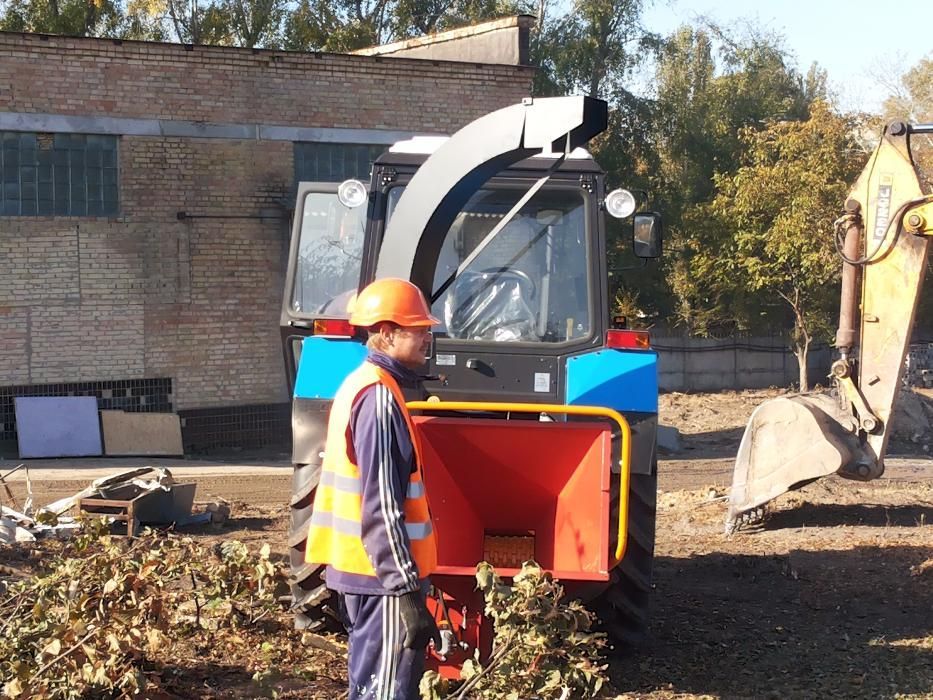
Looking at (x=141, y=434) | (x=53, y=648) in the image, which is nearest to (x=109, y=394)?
(x=141, y=434)

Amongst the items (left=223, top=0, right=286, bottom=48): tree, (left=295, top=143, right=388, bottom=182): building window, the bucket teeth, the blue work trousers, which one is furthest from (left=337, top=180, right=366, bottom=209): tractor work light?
(left=223, top=0, right=286, bottom=48): tree

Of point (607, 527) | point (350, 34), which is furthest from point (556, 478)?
point (350, 34)

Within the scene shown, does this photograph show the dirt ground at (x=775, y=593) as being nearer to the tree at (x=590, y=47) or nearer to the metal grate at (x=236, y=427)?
the metal grate at (x=236, y=427)

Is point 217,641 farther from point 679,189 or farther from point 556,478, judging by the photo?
point 679,189

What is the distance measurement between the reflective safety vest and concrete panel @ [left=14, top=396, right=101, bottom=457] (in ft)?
39.0

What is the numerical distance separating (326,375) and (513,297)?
3.69ft

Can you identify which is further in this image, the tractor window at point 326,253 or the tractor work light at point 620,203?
the tractor window at point 326,253

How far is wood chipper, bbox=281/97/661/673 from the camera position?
17.5 ft

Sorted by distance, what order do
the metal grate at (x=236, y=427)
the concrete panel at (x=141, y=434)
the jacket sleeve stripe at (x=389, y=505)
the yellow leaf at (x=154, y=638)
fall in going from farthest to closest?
the metal grate at (x=236, y=427), the concrete panel at (x=141, y=434), the yellow leaf at (x=154, y=638), the jacket sleeve stripe at (x=389, y=505)

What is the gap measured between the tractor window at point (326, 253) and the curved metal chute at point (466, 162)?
92 centimetres

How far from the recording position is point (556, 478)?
18.0 feet

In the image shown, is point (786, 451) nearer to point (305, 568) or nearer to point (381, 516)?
point (305, 568)

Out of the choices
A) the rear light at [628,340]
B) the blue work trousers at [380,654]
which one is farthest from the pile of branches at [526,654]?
the rear light at [628,340]

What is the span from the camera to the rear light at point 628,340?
6.11 m
